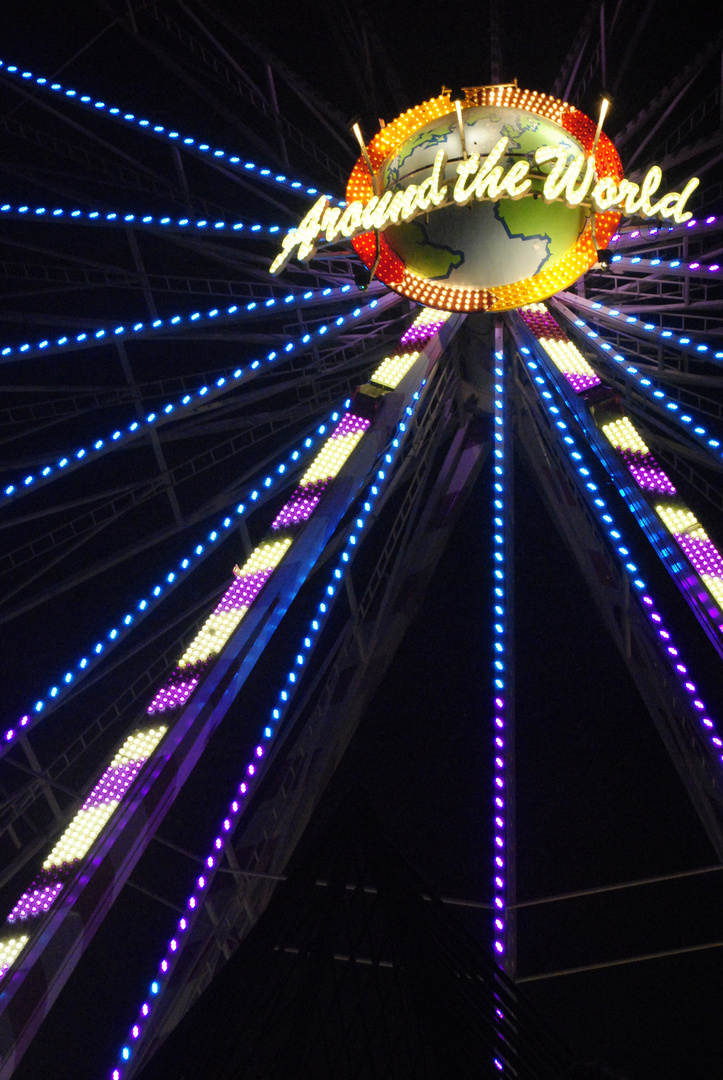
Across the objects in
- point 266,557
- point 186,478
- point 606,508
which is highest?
point 186,478

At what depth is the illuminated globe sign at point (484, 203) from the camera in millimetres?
9273

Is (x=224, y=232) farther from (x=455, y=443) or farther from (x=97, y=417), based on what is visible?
(x=455, y=443)

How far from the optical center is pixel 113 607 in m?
13.1

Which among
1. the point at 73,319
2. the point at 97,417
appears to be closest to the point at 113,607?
the point at 97,417

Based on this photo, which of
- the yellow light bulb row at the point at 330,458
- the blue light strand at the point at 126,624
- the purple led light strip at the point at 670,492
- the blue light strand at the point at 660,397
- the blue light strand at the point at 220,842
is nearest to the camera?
the blue light strand at the point at 220,842

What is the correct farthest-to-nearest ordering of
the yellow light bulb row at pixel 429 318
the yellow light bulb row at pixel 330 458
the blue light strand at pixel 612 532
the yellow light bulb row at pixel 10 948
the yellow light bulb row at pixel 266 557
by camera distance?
the yellow light bulb row at pixel 429 318
the yellow light bulb row at pixel 330 458
the yellow light bulb row at pixel 266 557
the blue light strand at pixel 612 532
the yellow light bulb row at pixel 10 948

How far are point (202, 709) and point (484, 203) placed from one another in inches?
187

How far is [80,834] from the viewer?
→ 8.13 m

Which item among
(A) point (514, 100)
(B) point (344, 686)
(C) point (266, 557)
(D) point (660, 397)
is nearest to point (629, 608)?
(D) point (660, 397)

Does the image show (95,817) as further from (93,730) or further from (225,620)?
(93,730)

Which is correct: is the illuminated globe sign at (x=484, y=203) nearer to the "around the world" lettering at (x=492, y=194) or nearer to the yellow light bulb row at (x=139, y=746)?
the "around the world" lettering at (x=492, y=194)

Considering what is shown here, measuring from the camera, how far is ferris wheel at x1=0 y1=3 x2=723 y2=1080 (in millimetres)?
8977

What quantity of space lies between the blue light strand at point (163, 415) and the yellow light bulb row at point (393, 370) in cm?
60

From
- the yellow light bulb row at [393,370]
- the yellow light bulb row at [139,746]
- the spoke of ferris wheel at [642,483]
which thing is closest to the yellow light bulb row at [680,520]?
the spoke of ferris wheel at [642,483]
